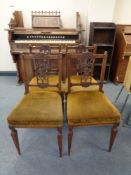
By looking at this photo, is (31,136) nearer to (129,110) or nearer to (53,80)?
(53,80)

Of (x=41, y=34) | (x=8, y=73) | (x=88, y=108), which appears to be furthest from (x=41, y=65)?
(x=8, y=73)

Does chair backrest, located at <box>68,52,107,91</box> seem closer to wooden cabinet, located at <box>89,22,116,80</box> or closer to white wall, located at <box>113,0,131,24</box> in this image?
wooden cabinet, located at <box>89,22,116,80</box>

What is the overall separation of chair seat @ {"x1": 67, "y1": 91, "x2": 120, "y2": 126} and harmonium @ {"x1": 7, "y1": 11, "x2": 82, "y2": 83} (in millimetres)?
1148

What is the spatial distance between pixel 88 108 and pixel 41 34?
5.25ft

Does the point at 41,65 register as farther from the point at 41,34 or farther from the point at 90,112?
the point at 41,34

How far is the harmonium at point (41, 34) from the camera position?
96.0 inches

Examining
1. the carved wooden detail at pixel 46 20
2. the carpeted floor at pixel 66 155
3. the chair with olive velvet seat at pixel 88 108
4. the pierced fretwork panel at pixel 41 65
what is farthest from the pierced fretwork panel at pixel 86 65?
the carved wooden detail at pixel 46 20

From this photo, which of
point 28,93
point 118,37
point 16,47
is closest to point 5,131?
point 28,93

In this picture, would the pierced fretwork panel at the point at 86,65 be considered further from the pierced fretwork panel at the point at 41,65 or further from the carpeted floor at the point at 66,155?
the carpeted floor at the point at 66,155

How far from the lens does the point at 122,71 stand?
2789 mm

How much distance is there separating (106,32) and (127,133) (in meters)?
1.71

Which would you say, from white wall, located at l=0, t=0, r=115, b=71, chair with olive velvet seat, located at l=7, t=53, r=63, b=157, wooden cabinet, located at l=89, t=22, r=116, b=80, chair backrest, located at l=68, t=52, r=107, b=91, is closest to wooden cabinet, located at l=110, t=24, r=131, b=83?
wooden cabinet, located at l=89, t=22, r=116, b=80

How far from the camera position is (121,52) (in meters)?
2.64

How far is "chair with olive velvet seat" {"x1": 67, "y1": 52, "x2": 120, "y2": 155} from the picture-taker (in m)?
1.29
